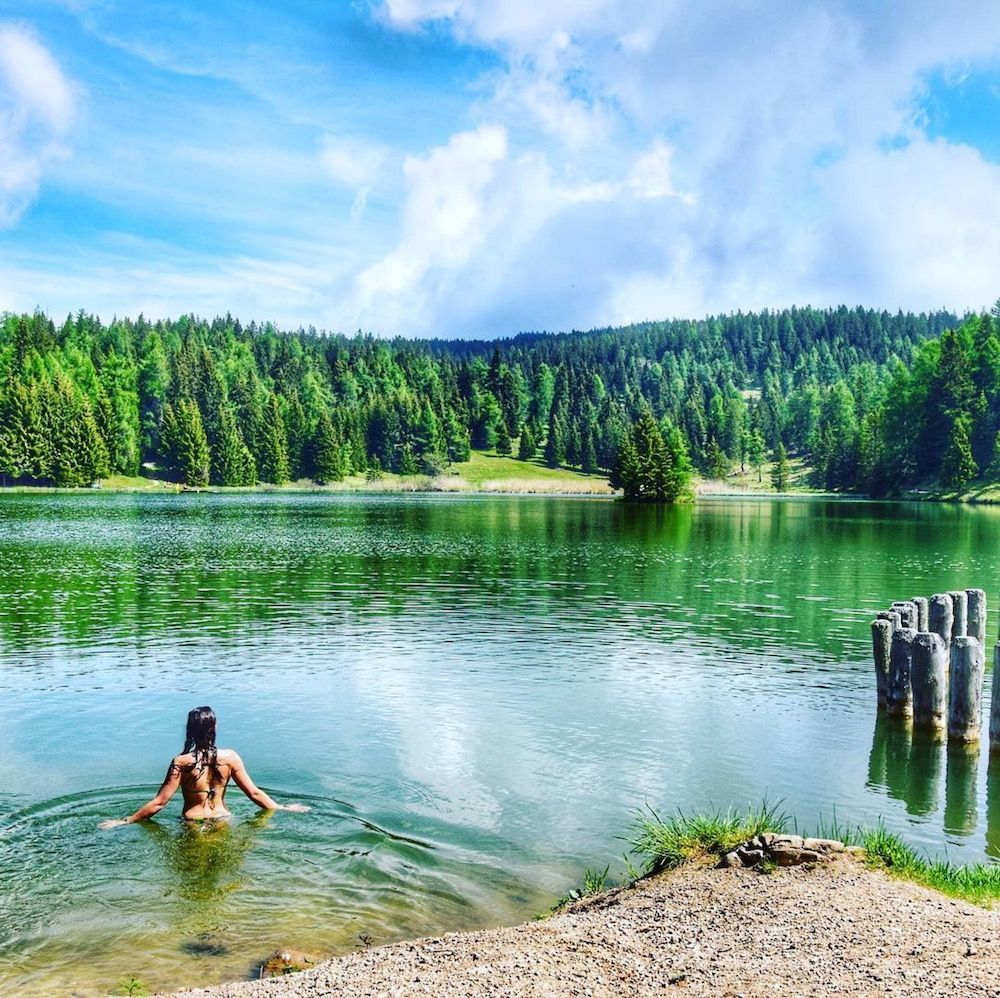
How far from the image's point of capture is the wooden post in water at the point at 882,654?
2041 cm

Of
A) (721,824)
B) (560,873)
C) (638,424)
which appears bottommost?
(560,873)

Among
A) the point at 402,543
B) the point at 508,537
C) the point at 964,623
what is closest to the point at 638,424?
the point at 508,537

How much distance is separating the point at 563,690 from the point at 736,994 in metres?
15.6

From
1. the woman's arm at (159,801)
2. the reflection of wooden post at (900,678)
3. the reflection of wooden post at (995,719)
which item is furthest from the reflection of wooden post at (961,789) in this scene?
the woman's arm at (159,801)

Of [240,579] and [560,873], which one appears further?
[240,579]

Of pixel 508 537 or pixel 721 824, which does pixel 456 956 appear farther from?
pixel 508 537

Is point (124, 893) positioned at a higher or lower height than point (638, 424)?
lower

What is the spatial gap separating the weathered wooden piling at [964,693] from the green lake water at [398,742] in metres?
0.66

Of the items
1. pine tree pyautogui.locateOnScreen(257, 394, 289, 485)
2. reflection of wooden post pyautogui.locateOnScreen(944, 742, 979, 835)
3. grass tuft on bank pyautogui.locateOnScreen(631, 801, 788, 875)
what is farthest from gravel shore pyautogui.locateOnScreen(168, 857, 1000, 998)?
pine tree pyautogui.locateOnScreen(257, 394, 289, 485)

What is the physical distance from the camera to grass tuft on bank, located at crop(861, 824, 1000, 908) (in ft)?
34.0

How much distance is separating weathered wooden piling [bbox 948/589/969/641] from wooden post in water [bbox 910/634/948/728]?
5643 mm

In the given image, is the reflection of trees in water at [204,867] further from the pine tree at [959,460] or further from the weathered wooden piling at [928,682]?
the pine tree at [959,460]

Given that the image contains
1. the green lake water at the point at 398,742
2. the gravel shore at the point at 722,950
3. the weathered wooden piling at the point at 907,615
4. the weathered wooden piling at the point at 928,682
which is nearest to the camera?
the gravel shore at the point at 722,950

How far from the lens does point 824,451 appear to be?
198 metres
